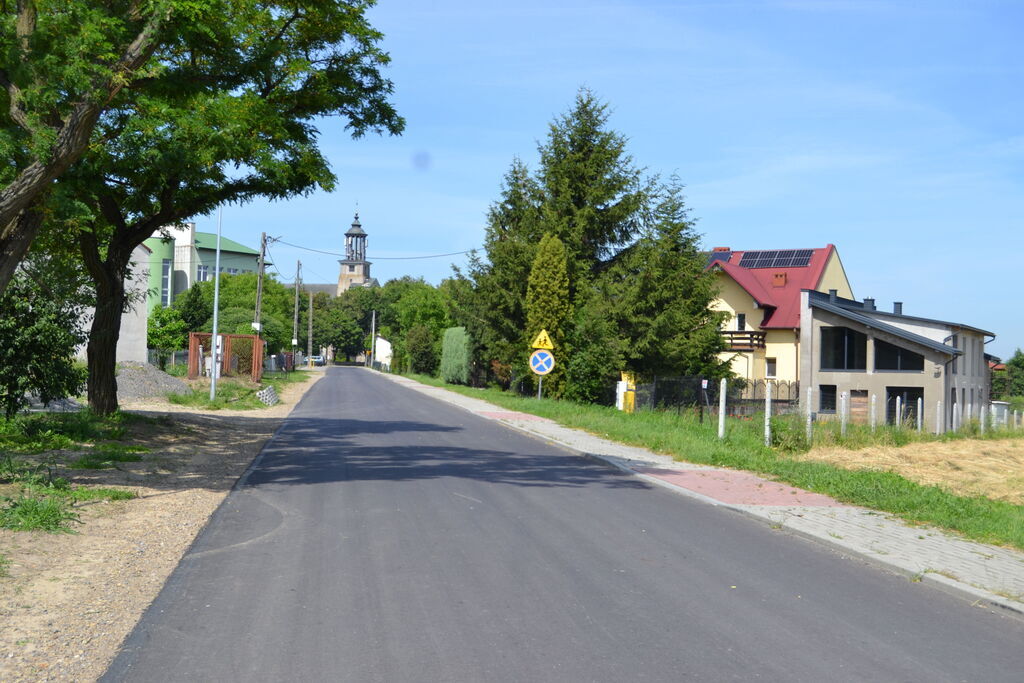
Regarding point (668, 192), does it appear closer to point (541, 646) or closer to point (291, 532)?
point (291, 532)

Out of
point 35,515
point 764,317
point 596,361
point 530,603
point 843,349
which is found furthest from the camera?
point 764,317

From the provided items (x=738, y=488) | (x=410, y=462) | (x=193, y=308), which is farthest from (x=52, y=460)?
(x=193, y=308)

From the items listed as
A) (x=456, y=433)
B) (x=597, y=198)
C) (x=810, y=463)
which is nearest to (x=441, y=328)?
(x=597, y=198)

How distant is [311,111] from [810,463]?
33.0ft

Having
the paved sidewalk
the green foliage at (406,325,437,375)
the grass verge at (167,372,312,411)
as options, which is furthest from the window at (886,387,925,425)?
the green foliage at (406,325,437,375)

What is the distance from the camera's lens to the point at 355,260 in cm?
17225

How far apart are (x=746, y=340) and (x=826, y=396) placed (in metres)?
12.4

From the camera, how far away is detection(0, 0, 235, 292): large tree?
9.87 m

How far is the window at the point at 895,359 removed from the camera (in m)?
37.2

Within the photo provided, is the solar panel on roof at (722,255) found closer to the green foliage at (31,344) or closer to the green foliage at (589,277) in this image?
the green foliage at (589,277)

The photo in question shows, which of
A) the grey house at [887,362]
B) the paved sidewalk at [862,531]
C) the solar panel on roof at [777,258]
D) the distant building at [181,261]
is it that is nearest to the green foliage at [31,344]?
the paved sidewalk at [862,531]

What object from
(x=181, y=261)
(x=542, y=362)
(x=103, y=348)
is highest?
(x=181, y=261)

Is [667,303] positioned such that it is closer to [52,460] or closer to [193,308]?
[52,460]

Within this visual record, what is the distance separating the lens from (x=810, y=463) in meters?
15.6
